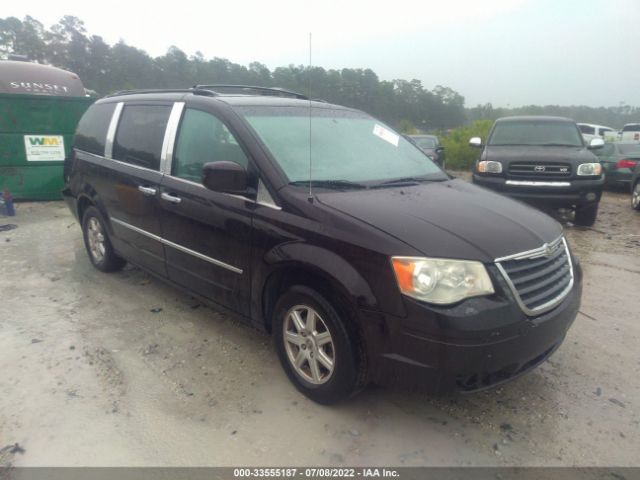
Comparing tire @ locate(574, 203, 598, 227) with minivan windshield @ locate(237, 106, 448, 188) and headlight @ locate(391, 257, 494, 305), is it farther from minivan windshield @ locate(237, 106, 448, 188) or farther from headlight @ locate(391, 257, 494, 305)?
headlight @ locate(391, 257, 494, 305)

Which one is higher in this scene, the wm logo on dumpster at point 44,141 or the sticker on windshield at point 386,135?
the sticker on windshield at point 386,135

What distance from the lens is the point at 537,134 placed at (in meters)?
8.20

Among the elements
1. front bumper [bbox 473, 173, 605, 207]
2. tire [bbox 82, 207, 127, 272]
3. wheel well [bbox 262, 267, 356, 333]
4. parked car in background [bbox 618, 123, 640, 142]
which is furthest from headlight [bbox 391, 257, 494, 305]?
parked car in background [bbox 618, 123, 640, 142]

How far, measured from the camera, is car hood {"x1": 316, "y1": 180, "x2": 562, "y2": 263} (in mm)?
2324

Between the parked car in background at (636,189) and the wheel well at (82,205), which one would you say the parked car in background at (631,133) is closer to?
the parked car in background at (636,189)

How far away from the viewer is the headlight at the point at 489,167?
7.48 metres

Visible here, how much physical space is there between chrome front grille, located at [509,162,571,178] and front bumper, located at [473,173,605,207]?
0.10 meters

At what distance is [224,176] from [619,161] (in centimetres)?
1164

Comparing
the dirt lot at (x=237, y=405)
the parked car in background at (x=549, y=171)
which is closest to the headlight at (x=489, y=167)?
the parked car in background at (x=549, y=171)

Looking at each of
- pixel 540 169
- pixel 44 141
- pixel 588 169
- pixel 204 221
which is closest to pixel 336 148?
pixel 204 221

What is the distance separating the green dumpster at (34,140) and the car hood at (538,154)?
7298 millimetres

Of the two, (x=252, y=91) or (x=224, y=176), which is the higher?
(x=252, y=91)

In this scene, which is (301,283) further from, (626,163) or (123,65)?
(123,65)

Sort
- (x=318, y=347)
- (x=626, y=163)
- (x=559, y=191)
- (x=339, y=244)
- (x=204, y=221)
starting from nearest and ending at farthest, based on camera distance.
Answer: (x=339, y=244), (x=318, y=347), (x=204, y=221), (x=559, y=191), (x=626, y=163)
